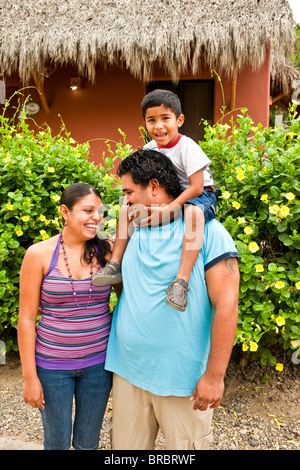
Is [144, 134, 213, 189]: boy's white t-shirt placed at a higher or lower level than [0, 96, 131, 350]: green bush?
higher

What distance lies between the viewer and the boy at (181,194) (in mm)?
1456

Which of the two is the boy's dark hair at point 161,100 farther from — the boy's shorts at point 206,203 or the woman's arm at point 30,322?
the woman's arm at point 30,322

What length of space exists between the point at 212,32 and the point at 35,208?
4.44m

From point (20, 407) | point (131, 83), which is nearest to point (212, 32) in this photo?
point (131, 83)

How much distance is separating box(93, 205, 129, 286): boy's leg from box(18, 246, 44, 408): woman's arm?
28 centimetres

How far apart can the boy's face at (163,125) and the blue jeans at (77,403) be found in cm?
128

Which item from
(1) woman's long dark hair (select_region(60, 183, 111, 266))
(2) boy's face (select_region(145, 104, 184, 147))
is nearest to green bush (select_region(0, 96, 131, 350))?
(2) boy's face (select_region(145, 104, 184, 147))

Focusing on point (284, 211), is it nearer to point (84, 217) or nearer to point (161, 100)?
point (161, 100)

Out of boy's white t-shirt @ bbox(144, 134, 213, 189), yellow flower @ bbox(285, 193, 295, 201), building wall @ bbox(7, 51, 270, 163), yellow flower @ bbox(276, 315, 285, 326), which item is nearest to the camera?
boy's white t-shirt @ bbox(144, 134, 213, 189)

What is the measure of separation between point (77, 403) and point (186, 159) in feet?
4.55

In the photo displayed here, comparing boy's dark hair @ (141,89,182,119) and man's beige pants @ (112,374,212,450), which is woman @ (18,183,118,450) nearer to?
man's beige pants @ (112,374,212,450)

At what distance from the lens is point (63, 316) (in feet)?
5.40

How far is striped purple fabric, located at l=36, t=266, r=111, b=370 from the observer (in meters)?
1.63

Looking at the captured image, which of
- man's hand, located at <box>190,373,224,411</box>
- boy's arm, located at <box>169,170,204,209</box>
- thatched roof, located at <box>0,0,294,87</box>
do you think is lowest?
man's hand, located at <box>190,373,224,411</box>
